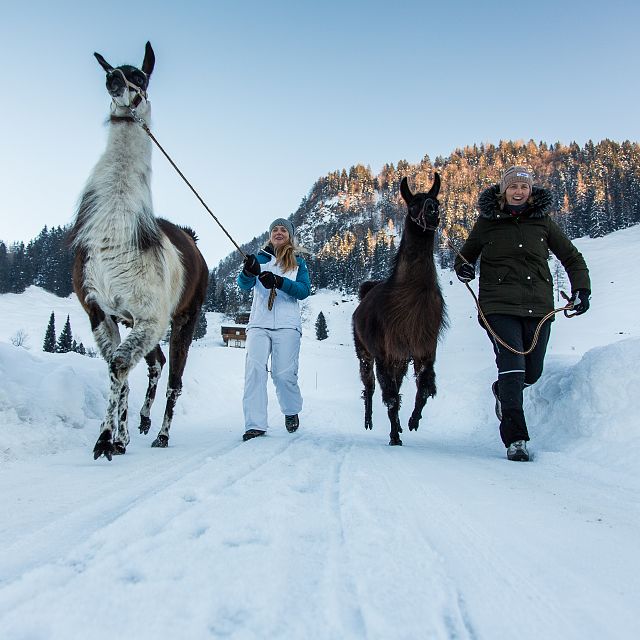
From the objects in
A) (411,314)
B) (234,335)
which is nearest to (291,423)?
(411,314)

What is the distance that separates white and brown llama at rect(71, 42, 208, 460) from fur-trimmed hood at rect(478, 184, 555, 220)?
9.57 ft

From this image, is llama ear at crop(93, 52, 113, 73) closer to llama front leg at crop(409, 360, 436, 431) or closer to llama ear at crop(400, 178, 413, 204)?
llama ear at crop(400, 178, 413, 204)

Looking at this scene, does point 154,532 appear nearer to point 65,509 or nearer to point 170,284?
point 65,509

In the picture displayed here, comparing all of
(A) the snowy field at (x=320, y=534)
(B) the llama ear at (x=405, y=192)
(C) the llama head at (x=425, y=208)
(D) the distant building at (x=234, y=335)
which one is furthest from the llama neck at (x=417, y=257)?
(D) the distant building at (x=234, y=335)

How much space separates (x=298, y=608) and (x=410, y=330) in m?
3.88

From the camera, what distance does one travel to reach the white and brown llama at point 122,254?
346 cm

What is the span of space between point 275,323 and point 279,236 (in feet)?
3.53

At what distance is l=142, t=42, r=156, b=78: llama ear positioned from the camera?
4380mm

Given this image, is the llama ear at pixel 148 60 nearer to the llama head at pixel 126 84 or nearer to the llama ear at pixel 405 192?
the llama head at pixel 126 84

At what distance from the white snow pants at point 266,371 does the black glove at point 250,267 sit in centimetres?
67

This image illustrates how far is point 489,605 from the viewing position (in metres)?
1.07

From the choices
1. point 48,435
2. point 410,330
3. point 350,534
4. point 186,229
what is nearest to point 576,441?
point 410,330

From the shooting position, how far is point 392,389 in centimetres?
485

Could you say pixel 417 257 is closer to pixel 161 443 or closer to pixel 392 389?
pixel 392 389
